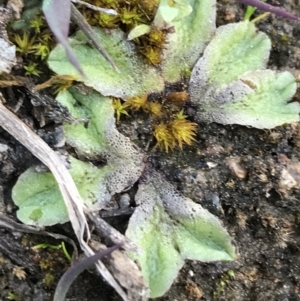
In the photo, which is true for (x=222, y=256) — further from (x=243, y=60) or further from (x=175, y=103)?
(x=243, y=60)

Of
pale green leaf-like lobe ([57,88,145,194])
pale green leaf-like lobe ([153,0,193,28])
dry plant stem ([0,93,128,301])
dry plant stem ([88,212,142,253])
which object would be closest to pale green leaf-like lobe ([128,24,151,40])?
pale green leaf-like lobe ([153,0,193,28])

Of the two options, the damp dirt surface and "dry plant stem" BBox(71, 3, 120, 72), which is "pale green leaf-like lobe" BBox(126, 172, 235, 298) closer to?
the damp dirt surface

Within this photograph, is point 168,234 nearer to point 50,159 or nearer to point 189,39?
point 50,159

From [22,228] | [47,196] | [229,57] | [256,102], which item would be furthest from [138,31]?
[22,228]

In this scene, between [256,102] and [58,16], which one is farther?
[256,102]

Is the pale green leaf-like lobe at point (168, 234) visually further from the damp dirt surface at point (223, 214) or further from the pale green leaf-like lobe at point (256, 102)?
the pale green leaf-like lobe at point (256, 102)
